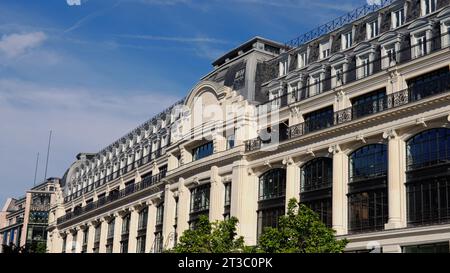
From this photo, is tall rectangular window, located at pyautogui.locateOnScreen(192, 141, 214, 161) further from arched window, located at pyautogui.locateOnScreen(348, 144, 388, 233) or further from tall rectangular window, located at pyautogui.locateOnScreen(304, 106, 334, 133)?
arched window, located at pyautogui.locateOnScreen(348, 144, 388, 233)

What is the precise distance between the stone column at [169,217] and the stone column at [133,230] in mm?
9493

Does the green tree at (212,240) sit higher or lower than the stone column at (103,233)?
lower

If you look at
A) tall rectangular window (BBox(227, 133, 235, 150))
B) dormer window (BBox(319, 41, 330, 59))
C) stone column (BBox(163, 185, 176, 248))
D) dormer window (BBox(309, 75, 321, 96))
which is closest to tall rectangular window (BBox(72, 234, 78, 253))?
stone column (BBox(163, 185, 176, 248))

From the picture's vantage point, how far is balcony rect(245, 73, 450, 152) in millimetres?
35041

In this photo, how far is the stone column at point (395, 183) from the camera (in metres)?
35.0

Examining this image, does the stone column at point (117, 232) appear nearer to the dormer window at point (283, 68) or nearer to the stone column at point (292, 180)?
the dormer window at point (283, 68)

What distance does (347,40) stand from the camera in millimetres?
43562

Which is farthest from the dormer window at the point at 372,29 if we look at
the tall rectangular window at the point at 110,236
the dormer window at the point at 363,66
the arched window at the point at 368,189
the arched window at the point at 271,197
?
the tall rectangular window at the point at 110,236

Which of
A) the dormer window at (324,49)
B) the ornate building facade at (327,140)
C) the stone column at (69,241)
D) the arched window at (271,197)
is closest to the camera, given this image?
the ornate building facade at (327,140)

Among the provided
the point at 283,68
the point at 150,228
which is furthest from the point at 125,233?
the point at 283,68

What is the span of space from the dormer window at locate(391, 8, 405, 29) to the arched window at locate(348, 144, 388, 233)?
7.57 metres

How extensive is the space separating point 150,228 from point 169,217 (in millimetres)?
6342

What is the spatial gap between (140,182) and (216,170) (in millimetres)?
17170

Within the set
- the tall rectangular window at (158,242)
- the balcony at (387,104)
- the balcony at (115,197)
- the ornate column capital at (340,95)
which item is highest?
the ornate column capital at (340,95)
